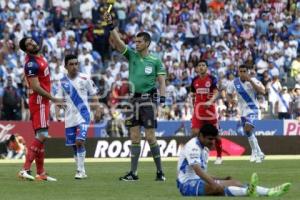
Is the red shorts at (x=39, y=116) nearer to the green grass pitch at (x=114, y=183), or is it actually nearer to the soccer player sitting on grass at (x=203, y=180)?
the green grass pitch at (x=114, y=183)

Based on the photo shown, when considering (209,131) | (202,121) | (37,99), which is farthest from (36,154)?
(202,121)

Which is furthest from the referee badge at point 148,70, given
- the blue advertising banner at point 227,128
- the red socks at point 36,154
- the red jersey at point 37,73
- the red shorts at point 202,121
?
the blue advertising banner at point 227,128

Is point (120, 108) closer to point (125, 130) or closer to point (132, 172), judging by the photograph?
point (125, 130)

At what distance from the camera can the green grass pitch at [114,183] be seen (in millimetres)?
15833

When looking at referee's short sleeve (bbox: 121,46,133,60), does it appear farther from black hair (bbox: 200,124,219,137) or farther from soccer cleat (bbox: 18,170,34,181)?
black hair (bbox: 200,124,219,137)

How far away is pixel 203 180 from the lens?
1509 centimetres

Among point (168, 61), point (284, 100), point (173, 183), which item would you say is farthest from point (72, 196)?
point (168, 61)

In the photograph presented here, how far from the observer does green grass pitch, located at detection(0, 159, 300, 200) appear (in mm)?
15833

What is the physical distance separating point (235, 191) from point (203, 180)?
20.1 inches

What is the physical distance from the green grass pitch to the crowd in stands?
1056 centimetres

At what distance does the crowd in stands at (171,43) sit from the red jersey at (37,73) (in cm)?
1474

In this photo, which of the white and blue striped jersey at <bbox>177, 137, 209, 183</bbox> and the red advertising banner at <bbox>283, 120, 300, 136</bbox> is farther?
the red advertising banner at <bbox>283, 120, 300, 136</bbox>

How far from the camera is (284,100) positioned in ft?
119

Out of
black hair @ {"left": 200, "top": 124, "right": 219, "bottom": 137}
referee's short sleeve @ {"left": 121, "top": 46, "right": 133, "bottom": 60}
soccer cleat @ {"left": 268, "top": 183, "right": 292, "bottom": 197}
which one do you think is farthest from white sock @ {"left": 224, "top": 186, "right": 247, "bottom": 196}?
referee's short sleeve @ {"left": 121, "top": 46, "right": 133, "bottom": 60}
